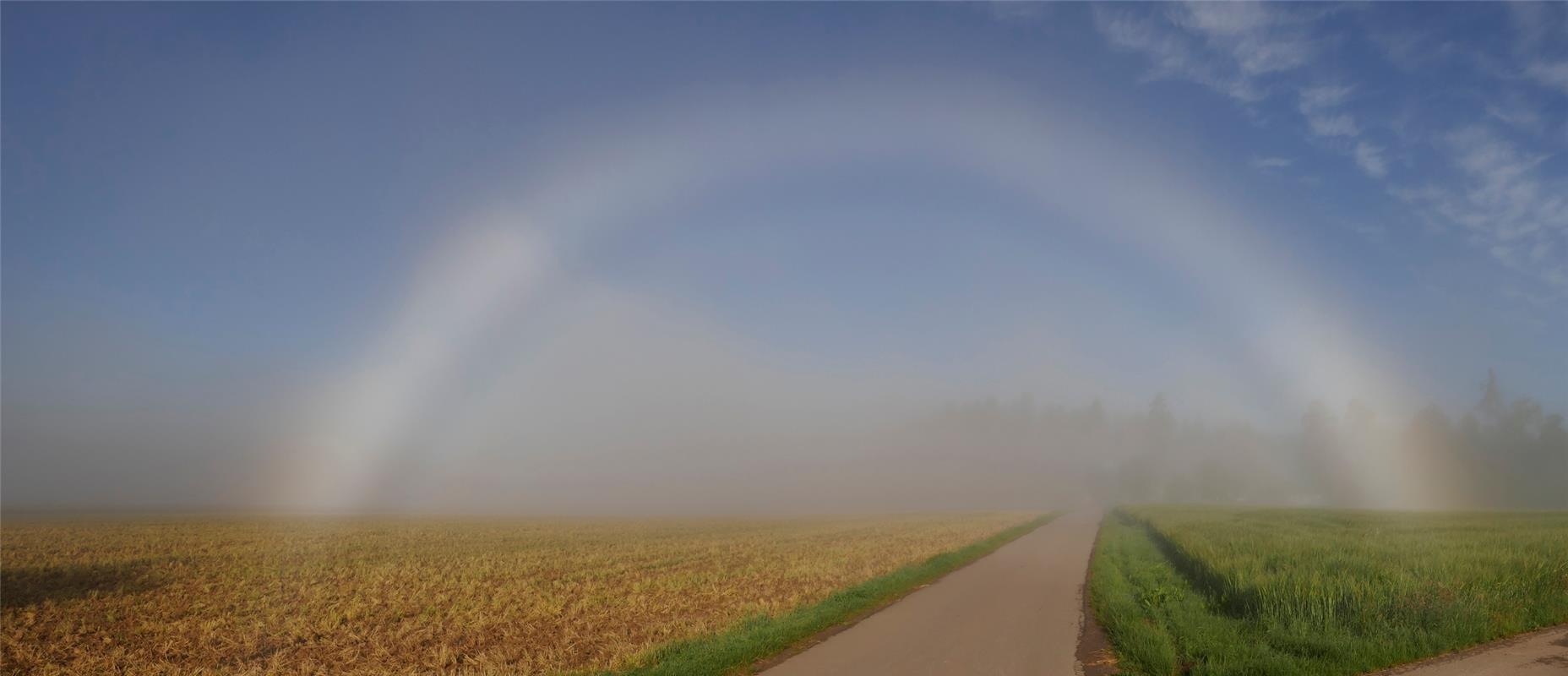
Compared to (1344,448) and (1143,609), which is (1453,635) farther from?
(1344,448)

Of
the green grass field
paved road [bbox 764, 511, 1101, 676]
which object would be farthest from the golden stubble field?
the green grass field

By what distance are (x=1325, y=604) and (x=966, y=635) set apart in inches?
272

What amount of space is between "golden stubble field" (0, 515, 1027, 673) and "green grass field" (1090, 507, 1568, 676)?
7.67 m

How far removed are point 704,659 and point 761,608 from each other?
15.3ft

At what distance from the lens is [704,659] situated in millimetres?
11102

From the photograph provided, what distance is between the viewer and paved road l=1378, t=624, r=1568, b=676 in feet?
32.0

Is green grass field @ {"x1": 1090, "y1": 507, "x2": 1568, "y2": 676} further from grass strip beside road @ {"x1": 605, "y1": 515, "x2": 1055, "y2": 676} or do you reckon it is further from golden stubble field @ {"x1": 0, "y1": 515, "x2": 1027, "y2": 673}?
golden stubble field @ {"x1": 0, "y1": 515, "x2": 1027, "y2": 673}

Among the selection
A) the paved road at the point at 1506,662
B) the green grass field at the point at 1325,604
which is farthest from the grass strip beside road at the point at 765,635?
the paved road at the point at 1506,662

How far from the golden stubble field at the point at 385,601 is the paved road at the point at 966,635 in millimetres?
2684

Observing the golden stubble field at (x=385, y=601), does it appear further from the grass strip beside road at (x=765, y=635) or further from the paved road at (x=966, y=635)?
the paved road at (x=966, y=635)

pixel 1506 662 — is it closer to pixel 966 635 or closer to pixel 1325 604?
pixel 1325 604

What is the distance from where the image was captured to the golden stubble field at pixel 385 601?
11961mm

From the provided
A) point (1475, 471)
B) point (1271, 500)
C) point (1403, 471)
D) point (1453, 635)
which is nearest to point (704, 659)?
point (1453, 635)

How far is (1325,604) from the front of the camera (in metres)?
13.2
